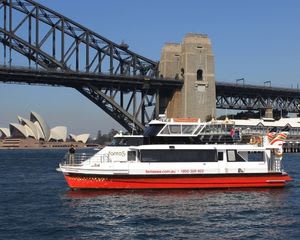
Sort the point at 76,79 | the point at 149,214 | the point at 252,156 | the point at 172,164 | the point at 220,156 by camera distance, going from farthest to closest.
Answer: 1. the point at 76,79
2. the point at 252,156
3. the point at 220,156
4. the point at 172,164
5. the point at 149,214

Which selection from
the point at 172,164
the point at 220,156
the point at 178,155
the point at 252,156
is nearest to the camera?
the point at 172,164

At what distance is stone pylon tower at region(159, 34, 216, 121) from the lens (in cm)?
11994

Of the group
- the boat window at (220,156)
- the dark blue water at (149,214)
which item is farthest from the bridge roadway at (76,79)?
the boat window at (220,156)

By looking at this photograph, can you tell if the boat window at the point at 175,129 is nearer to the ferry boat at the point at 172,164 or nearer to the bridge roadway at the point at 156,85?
the ferry boat at the point at 172,164

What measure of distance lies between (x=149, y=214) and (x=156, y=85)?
89.3 metres

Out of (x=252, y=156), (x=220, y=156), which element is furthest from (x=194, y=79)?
(x=220, y=156)

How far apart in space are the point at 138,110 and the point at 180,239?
9278 cm

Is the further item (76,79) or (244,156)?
(76,79)

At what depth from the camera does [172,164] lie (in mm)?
37812

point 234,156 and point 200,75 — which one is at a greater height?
point 200,75

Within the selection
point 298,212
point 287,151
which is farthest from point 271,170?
point 287,151

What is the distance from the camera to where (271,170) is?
4066cm

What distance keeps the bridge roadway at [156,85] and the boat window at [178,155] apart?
64684mm

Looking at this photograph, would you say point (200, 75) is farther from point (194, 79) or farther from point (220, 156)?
point (220, 156)
